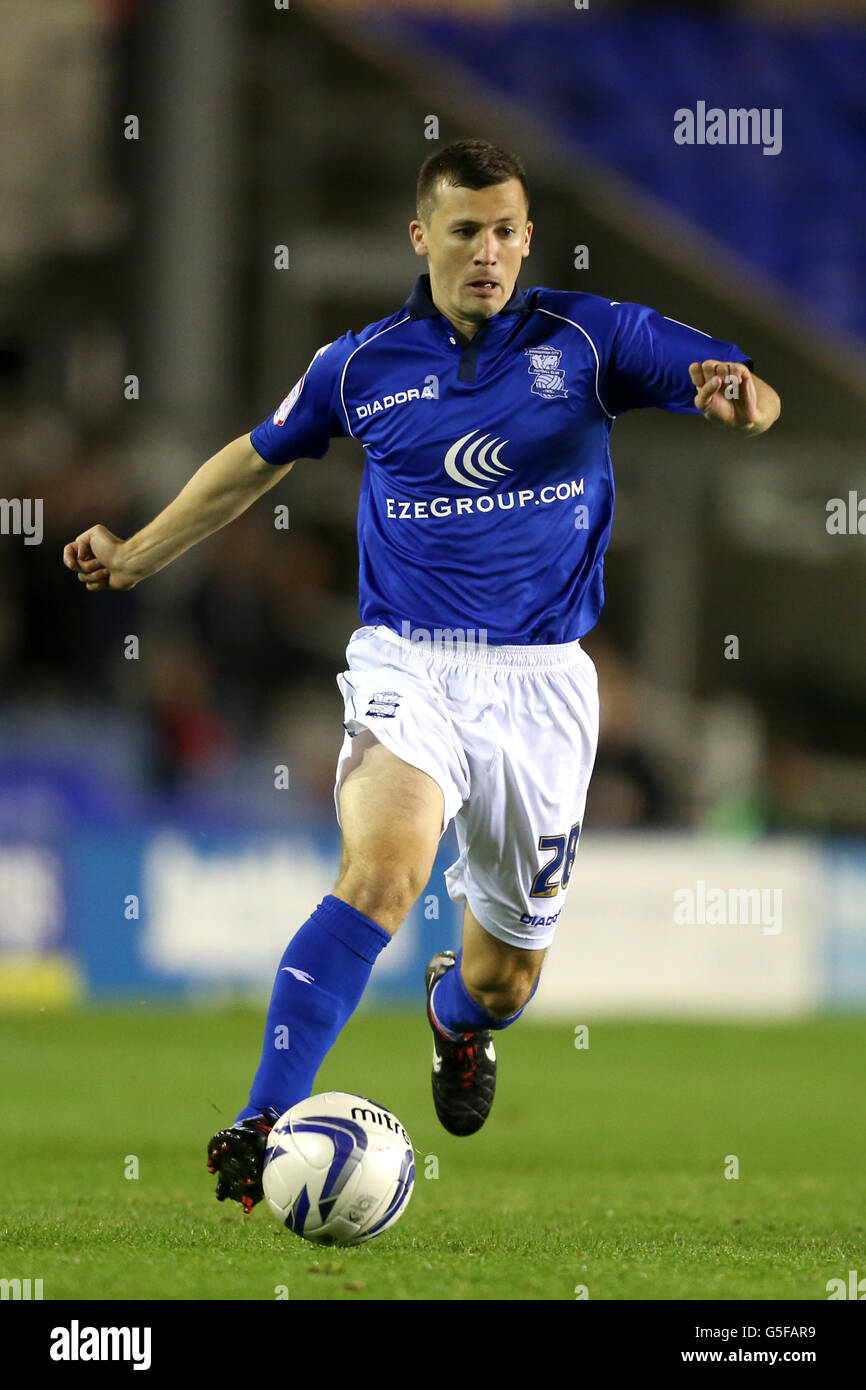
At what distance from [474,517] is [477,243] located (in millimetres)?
721

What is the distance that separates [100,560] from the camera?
18.8 feet

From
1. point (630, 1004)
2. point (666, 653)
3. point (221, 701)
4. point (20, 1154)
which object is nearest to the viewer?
point (20, 1154)

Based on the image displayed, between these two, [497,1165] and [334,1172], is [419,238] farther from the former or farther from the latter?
[497,1165]

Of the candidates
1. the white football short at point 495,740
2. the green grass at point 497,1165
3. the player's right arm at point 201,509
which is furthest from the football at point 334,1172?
the player's right arm at point 201,509

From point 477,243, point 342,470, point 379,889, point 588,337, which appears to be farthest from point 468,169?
point 342,470

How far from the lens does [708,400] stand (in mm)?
4723

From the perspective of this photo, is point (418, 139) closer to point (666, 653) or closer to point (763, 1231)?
point (666, 653)

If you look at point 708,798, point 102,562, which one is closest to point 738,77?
point 708,798

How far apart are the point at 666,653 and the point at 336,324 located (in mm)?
4274

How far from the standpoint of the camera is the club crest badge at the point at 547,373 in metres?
5.30

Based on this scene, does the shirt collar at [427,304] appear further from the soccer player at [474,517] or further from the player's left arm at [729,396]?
the player's left arm at [729,396]

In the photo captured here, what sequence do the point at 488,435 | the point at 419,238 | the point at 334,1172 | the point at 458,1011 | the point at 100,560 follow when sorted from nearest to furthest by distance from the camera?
1. the point at 334,1172
2. the point at 488,435
3. the point at 419,238
4. the point at 100,560
5. the point at 458,1011

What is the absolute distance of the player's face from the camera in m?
5.16

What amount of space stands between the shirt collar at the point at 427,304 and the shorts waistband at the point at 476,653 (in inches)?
34.3
